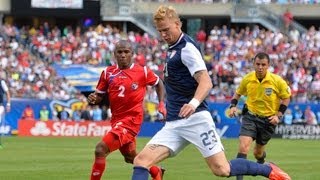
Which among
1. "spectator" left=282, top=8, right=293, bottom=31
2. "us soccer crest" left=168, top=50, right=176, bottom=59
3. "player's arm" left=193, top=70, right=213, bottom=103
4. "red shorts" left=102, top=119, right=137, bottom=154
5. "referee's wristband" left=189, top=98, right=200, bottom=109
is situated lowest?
"spectator" left=282, top=8, right=293, bottom=31

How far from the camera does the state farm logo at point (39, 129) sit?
37.1 m

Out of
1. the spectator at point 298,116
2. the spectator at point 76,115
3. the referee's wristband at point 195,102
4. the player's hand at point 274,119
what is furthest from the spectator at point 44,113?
the referee's wristband at point 195,102

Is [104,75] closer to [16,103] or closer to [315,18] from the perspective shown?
[16,103]

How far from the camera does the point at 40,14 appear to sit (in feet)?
171

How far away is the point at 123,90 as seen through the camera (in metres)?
14.4

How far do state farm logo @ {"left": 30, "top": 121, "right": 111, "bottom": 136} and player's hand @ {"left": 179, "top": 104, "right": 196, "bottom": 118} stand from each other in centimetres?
2701

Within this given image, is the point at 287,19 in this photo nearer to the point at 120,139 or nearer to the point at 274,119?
the point at 274,119

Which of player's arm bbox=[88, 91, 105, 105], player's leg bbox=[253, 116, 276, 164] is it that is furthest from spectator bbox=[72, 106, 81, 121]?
player's arm bbox=[88, 91, 105, 105]

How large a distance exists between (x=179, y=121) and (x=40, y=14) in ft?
137

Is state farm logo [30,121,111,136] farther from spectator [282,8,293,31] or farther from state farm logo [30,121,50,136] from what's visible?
spectator [282,8,293,31]

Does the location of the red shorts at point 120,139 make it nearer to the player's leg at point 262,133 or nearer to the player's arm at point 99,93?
the player's arm at point 99,93

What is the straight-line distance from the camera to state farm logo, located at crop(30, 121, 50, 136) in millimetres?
37062

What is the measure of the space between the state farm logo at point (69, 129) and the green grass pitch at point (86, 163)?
711 centimetres

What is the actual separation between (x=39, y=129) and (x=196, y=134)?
2645 centimetres
